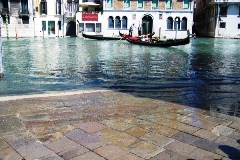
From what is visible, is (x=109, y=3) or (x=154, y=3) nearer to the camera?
(x=109, y=3)

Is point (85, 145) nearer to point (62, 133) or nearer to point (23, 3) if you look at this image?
point (62, 133)

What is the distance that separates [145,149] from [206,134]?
87cm

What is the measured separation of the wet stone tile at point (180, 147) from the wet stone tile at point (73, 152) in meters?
0.88

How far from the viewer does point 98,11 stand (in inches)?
1458

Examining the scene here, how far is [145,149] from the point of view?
3000mm

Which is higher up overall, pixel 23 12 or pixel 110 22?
pixel 23 12

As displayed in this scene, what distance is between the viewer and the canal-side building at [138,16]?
36.0m

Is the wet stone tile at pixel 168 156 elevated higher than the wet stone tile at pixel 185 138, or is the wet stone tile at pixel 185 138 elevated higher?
the wet stone tile at pixel 185 138

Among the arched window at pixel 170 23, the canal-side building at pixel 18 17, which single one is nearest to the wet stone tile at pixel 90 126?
the arched window at pixel 170 23

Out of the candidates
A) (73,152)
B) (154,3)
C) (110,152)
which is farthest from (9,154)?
(154,3)

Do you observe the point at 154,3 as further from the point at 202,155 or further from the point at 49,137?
the point at 202,155

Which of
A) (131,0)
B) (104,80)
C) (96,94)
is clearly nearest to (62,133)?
(96,94)

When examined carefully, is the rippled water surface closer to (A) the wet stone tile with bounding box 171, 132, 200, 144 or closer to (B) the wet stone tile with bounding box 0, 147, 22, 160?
(A) the wet stone tile with bounding box 171, 132, 200, 144

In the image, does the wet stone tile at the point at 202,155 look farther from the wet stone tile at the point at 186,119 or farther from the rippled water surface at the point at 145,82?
the rippled water surface at the point at 145,82
